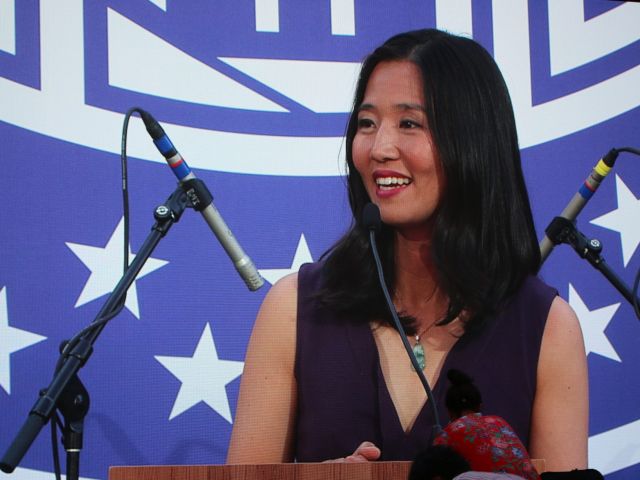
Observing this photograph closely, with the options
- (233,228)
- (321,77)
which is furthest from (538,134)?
(233,228)

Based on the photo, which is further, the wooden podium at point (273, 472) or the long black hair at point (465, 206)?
the long black hair at point (465, 206)

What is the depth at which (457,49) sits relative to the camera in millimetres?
1990

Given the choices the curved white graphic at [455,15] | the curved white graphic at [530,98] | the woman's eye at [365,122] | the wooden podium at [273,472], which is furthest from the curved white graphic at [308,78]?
the wooden podium at [273,472]

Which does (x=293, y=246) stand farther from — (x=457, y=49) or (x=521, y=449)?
(x=521, y=449)

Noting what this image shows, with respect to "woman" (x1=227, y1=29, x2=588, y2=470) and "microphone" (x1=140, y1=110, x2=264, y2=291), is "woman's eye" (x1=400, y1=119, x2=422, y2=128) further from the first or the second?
"microphone" (x1=140, y1=110, x2=264, y2=291)

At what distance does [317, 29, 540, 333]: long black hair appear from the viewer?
1.93 m

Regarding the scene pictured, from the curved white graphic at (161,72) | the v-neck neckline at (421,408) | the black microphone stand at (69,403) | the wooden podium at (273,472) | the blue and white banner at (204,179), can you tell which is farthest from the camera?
the curved white graphic at (161,72)

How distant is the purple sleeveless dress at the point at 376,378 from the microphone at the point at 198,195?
0.18 m

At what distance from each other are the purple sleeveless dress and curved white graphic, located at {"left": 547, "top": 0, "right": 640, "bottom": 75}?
119cm

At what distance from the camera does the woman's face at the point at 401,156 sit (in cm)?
192

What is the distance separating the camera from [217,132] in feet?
8.75

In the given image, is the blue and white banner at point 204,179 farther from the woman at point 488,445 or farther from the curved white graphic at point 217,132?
the woman at point 488,445

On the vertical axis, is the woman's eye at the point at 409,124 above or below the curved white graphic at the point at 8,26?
below

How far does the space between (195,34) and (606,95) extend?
1255mm
